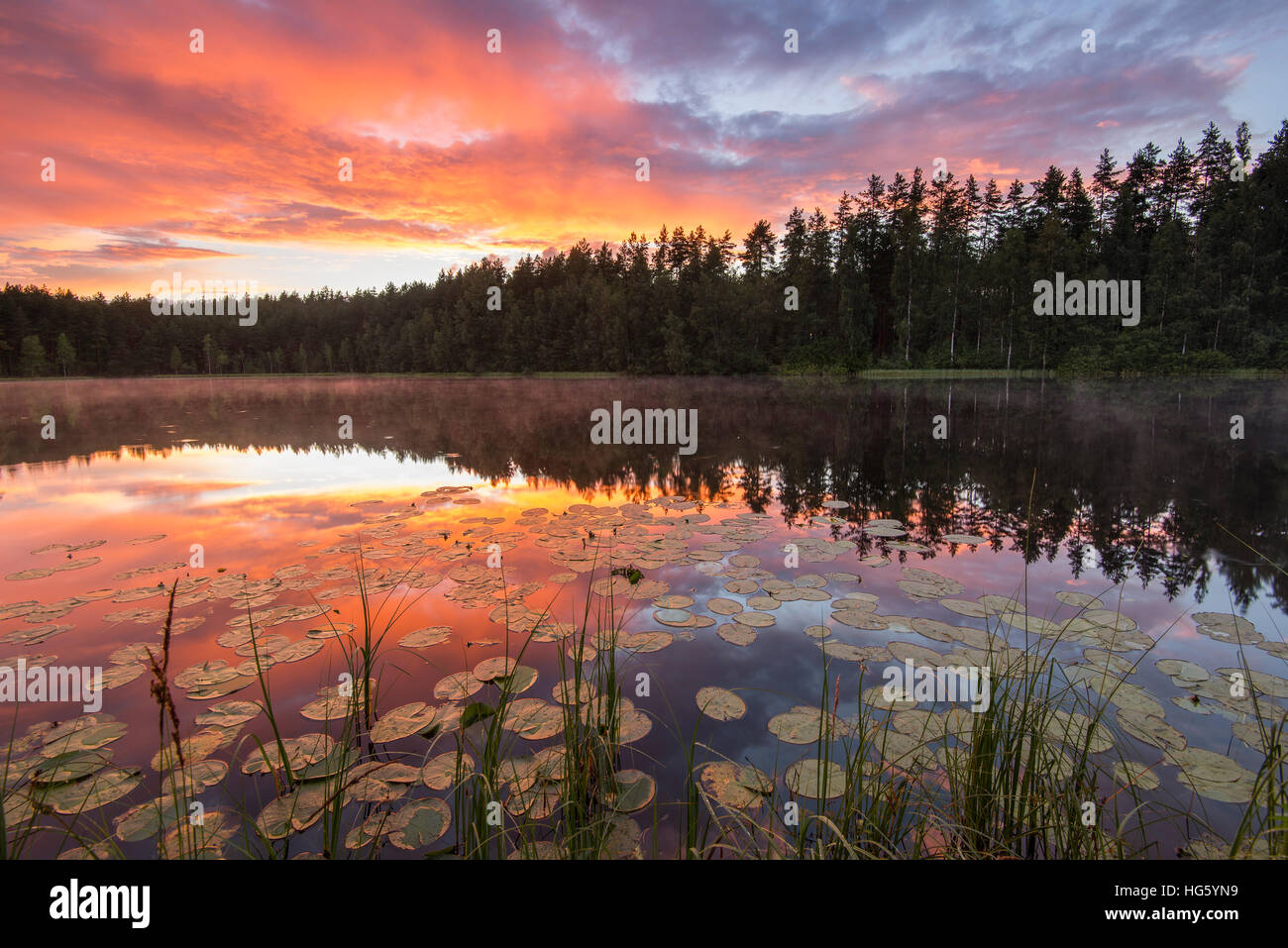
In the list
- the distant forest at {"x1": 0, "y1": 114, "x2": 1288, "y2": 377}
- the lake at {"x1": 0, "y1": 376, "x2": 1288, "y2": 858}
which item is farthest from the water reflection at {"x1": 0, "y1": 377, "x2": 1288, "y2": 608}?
the distant forest at {"x1": 0, "y1": 114, "x2": 1288, "y2": 377}

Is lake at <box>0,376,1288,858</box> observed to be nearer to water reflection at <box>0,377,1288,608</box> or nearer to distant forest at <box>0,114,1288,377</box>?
water reflection at <box>0,377,1288,608</box>

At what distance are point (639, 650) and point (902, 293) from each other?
5103 centimetres

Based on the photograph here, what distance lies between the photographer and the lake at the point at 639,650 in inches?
105

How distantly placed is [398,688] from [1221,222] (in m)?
52.3

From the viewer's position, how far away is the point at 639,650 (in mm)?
4582

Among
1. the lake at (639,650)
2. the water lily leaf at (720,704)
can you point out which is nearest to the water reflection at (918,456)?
the lake at (639,650)

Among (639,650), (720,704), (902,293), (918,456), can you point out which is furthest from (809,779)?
(902,293)

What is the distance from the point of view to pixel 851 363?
43.8m

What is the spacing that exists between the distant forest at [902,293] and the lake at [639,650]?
1326 inches

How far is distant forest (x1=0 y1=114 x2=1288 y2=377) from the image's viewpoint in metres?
35.5

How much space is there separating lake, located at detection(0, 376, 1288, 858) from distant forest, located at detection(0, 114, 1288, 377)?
3368 centimetres
